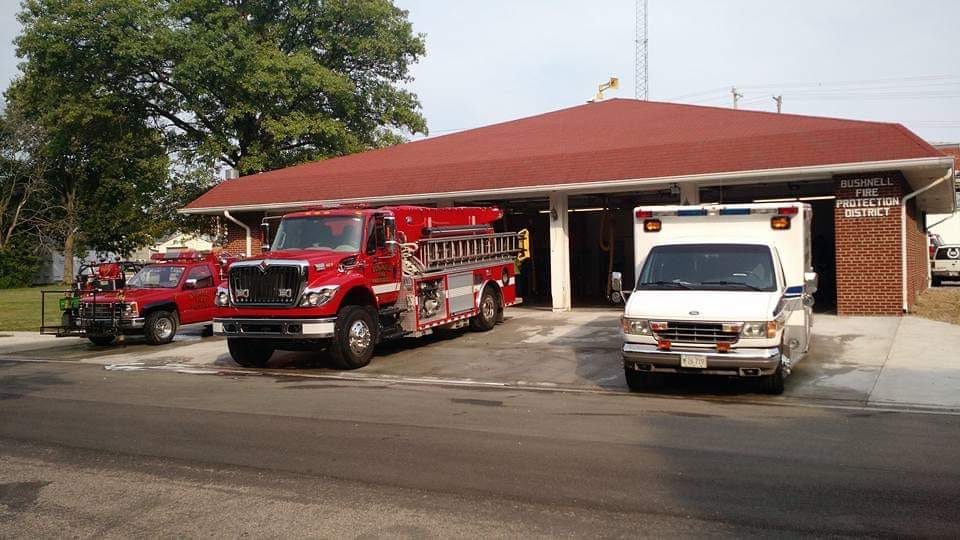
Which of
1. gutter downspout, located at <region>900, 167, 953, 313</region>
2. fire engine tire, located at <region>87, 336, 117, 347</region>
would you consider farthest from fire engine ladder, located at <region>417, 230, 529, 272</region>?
gutter downspout, located at <region>900, 167, 953, 313</region>

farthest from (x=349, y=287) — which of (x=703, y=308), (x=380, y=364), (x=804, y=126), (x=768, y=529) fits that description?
(x=804, y=126)

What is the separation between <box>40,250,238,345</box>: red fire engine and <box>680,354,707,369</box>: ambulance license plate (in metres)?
12.7

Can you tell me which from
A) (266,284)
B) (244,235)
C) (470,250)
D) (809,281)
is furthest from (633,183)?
(244,235)

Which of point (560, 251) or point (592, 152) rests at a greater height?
point (592, 152)

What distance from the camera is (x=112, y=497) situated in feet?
20.9

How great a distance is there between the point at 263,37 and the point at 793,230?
34600 millimetres

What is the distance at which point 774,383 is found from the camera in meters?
10.4

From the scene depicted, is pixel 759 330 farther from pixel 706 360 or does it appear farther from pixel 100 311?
pixel 100 311

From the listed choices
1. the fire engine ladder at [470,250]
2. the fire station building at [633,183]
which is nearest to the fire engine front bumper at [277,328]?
the fire engine ladder at [470,250]

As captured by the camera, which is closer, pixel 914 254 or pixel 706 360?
pixel 706 360

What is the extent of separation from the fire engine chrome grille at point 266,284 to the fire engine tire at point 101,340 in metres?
6.07

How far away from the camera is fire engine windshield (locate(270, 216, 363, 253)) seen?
1450 centimetres

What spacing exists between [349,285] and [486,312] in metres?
5.16

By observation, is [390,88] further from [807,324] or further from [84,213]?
[807,324]
